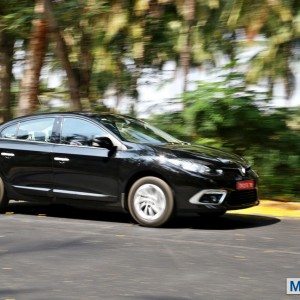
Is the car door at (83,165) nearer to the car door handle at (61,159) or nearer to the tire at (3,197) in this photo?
the car door handle at (61,159)

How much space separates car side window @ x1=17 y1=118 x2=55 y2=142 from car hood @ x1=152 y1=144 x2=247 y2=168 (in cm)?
185

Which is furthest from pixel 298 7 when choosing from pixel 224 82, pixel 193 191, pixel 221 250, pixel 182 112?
pixel 221 250

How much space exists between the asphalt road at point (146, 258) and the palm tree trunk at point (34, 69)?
18.0 feet

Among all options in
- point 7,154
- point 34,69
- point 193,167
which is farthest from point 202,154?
point 34,69

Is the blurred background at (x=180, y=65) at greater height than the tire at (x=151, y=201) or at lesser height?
greater

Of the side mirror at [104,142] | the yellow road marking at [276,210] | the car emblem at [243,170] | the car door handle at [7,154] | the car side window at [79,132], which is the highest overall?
the car side window at [79,132]

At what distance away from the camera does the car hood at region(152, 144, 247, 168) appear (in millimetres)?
Result: 9031

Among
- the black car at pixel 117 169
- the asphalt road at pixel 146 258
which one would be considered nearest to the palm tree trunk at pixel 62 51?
the black car at pixel 117 169

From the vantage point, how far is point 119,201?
937 centimetres

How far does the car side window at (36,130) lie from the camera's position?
10.1 meters

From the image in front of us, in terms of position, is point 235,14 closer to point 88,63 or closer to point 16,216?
point 88,63

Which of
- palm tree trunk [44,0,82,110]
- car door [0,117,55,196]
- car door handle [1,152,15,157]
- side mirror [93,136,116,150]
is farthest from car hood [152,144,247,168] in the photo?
palm tree trunk [44,0,82,110]

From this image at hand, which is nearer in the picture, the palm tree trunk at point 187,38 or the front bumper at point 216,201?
the front bumper at point 216,201

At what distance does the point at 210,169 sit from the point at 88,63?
873 cm
